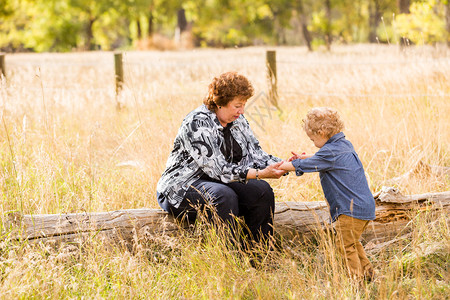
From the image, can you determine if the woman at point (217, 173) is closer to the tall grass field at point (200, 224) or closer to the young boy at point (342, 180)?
the tall grass field at point (200, 224)

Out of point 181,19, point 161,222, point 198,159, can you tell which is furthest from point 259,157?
point 181,19

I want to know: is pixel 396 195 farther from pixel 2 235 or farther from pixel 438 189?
pixel 2 235

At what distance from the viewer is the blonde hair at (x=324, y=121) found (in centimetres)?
307

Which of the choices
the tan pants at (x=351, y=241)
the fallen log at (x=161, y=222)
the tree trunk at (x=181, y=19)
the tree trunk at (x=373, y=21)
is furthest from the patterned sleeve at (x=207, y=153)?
the tree trunk at (x=181, y=19)

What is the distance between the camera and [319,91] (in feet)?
25.5

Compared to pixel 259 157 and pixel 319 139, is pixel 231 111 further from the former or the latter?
pixel 319 139

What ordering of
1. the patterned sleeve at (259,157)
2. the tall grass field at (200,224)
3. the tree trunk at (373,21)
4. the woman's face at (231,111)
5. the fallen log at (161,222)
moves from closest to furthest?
the tall grass field at (200,224), the fallen log at (161,222), the woman's face at (231,111), the patterned sleeve at (259,157), the tree trunk at (373,21)

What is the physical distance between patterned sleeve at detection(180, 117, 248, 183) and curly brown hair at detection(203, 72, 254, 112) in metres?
0.18

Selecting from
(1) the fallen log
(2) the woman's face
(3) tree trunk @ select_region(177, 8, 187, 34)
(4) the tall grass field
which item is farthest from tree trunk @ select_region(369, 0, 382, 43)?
(2) the woman's face

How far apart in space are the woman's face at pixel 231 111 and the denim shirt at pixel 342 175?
56cm

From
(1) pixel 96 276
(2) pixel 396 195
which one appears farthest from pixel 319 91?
(1) pixel 96 276

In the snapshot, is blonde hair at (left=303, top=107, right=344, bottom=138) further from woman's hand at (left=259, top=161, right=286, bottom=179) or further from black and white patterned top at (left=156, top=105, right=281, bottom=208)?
black and white patterned top at (left=156, top=105, right=281, bottom=208)

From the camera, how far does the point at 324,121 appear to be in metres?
3.07

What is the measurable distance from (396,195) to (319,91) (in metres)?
4.39
